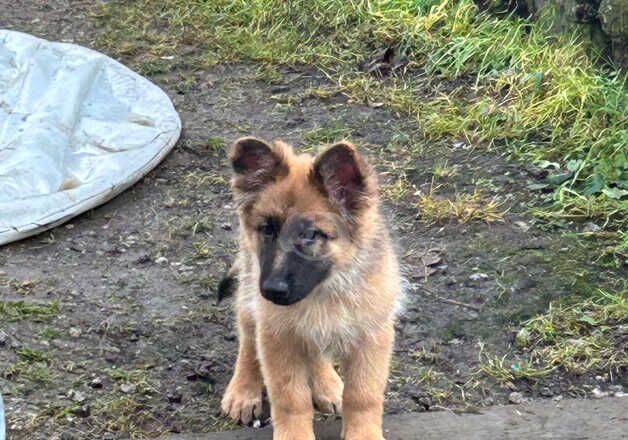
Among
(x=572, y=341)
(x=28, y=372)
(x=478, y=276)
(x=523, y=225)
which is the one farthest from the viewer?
(x=523, y=225)

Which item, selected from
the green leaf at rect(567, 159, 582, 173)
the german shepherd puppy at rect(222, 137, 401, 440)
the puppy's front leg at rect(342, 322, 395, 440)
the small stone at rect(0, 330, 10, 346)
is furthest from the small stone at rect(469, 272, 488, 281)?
the small stone at rect(0, 330, 10, 346)

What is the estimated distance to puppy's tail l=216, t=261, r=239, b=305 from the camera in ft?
17.7

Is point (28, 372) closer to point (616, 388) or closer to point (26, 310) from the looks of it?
point (26, 310)

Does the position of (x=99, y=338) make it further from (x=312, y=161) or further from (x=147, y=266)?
(x=312, y=161)

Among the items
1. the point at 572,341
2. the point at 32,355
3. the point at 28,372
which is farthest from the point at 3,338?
the point at 572,341

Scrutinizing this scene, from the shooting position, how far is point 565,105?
771cm

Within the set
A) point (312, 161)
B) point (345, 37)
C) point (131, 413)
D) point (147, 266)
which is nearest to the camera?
point (312, 161)

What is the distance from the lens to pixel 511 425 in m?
4.84

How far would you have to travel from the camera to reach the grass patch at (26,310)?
578 cm

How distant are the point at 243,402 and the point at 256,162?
1.16m

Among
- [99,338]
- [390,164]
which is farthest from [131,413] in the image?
[390,164]

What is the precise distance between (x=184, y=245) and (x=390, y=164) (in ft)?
5.33

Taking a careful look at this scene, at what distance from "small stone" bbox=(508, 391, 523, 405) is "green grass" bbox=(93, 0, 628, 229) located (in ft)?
5.56

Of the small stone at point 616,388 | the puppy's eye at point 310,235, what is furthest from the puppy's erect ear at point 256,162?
the small stone at point 616,388
